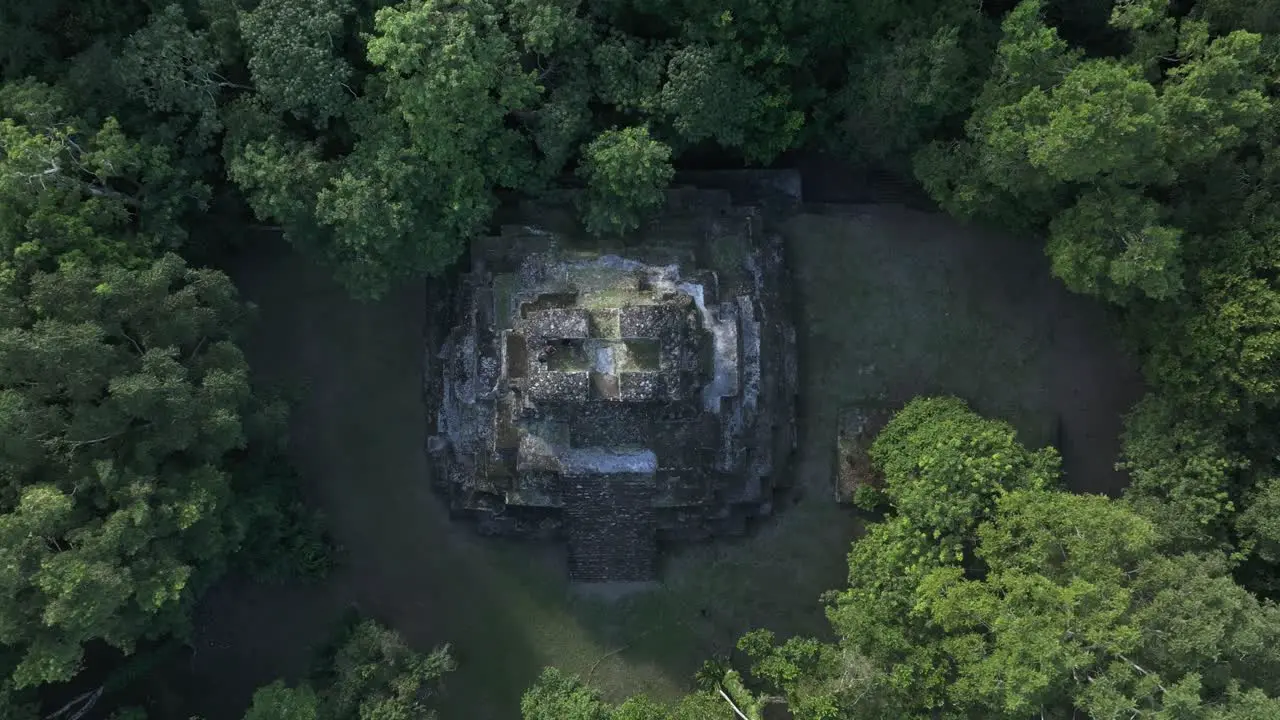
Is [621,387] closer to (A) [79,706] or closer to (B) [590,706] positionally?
(B) [590,706]

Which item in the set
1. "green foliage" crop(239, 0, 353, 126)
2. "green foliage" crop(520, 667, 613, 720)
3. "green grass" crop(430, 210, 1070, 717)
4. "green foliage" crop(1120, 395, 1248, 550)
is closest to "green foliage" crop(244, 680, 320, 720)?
"green foliage" crop(520, 667, 613, 720)

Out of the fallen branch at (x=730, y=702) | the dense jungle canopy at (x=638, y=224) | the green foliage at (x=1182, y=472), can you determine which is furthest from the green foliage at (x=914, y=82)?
the fallen branch at (x=730, y=702)

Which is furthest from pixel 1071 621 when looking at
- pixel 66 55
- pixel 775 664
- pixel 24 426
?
pixel 66 55

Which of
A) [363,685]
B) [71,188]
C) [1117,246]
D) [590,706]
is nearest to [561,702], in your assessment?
[590,706]

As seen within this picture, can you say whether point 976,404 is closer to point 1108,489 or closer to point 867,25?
point 1108,489

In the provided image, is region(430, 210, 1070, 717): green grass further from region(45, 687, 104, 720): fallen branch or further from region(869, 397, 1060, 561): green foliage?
region(45, 687, 104, 720): fallen branch
